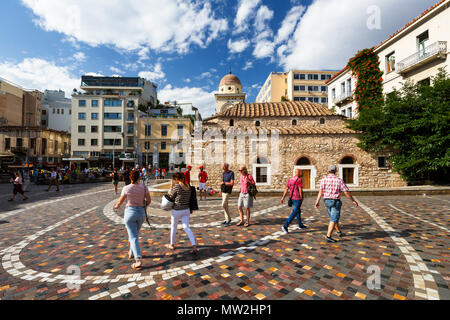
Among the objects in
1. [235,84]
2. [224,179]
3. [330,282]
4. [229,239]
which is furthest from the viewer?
[235,84]

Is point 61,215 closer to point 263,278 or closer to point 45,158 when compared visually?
point 263,278

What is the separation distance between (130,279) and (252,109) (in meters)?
19.9

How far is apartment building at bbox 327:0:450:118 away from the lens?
15.0 m

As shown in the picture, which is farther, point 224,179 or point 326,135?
point 326,135

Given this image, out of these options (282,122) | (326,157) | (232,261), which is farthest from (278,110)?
(232,261)

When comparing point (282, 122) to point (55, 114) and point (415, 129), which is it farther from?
point (55, 114)

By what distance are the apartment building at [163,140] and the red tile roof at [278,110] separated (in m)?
20.4

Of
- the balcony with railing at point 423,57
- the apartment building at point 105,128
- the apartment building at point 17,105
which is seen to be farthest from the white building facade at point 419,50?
the apartment building at point 17,105

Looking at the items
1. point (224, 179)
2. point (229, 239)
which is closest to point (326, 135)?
point (224, 179)

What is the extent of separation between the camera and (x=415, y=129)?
561 inches

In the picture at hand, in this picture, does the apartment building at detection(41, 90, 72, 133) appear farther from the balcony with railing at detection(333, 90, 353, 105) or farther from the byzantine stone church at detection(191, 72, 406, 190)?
the balcony with railing at detection(333, 90, 353, 105)

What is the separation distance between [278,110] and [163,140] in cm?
2581

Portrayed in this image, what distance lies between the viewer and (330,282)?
3.34m
